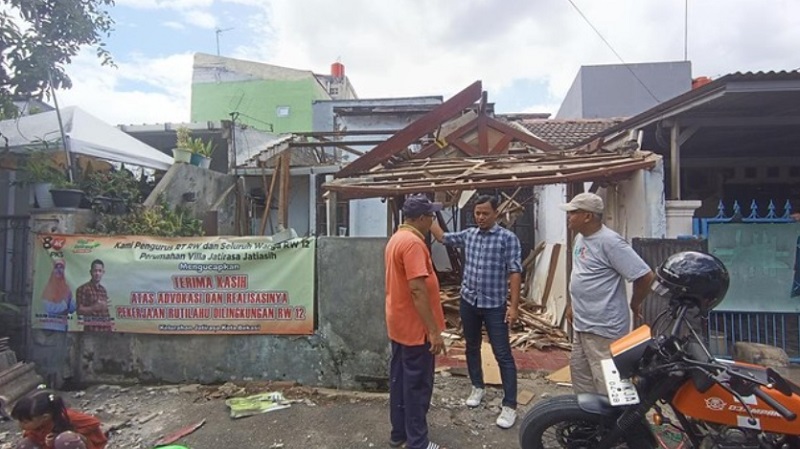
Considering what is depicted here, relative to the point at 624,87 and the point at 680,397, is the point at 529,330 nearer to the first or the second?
the point at 680,397

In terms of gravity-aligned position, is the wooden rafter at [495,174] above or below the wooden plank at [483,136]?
below

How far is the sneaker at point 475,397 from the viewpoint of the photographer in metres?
4.11

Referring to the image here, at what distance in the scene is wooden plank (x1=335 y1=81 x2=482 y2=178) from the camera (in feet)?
19.4

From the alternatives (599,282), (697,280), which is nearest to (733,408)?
(697,280)

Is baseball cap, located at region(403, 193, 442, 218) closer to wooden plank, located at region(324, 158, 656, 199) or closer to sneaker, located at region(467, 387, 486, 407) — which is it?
wooden plank, located at region(324, 158, 656, 199)

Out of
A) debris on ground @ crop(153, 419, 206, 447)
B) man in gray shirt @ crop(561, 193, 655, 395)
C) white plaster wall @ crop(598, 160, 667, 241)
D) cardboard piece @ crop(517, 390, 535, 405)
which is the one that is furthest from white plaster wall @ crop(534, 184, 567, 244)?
debris on ground @ crop(153, 419, 206, 447)

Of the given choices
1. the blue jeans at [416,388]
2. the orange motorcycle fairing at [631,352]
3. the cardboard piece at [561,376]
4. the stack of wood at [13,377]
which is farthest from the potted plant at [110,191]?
the orange motorcycle fairing at [631,352]

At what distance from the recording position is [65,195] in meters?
4.95

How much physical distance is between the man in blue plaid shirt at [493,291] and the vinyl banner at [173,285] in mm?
1575

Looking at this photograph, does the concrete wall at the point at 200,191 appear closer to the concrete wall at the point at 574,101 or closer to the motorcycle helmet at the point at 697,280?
the motorcycle helmet at the point at 697,280

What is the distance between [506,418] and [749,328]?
10.4 ft

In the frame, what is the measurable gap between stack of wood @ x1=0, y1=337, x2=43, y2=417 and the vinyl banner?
14.2 inches

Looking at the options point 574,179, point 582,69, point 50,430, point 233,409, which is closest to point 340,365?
point 233,409

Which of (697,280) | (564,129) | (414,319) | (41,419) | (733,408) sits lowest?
(41,419)
